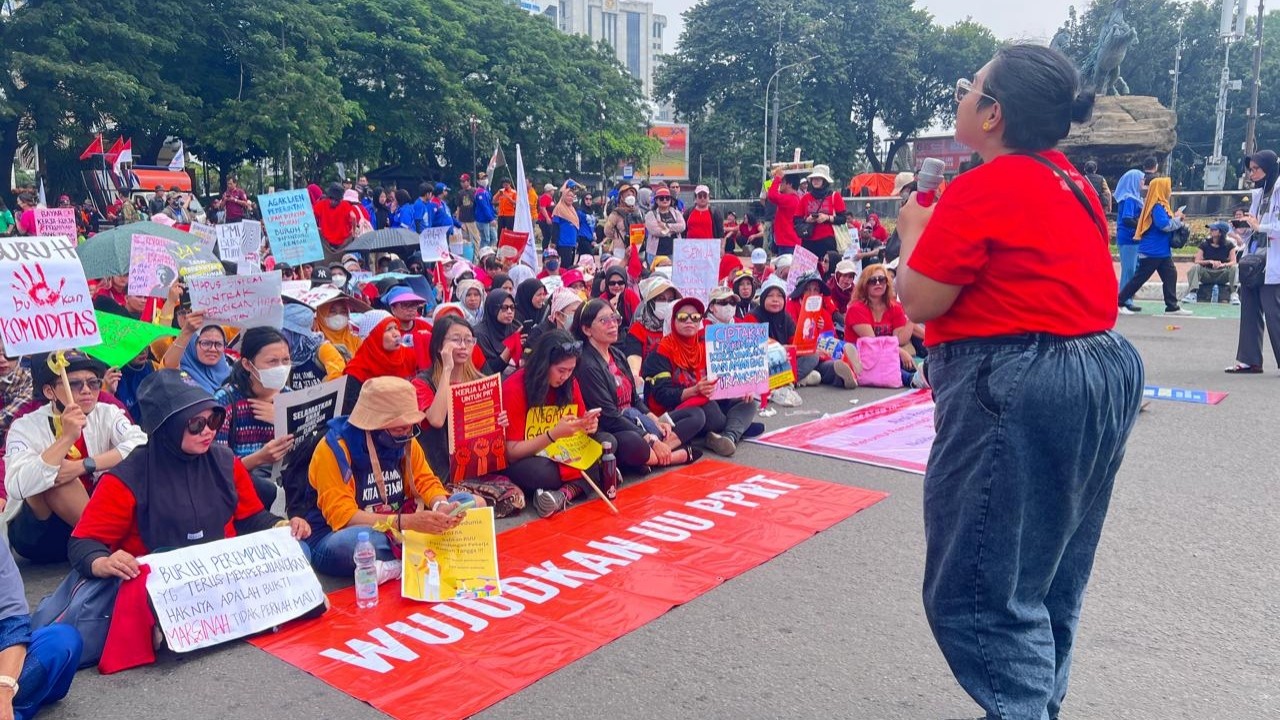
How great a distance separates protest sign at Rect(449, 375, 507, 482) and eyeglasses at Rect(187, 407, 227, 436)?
1.45 metres

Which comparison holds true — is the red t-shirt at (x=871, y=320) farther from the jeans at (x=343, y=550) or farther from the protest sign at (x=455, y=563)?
the jeans at (x=343, y=550)

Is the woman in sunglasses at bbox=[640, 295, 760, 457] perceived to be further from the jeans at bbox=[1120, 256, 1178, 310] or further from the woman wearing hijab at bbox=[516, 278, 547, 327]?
the jeans at bbox=[1120, 256, 1178, 310]

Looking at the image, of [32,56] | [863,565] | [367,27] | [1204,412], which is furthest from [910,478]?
[367,27]

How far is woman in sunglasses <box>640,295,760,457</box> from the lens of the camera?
691 centimetres

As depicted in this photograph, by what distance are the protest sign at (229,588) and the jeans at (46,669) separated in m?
0.34

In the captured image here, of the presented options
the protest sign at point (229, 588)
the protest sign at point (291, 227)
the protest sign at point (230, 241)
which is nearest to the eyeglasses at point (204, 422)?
the protest sign at point (229, 588)

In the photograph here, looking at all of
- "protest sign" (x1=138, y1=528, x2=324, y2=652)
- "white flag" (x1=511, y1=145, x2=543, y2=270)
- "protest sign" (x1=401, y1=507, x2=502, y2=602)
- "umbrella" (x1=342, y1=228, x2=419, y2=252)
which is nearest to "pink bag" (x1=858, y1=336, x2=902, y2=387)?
"white flag" (x1=511, y1=145, x2=543, y2=270)

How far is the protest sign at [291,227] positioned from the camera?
9.50 meters

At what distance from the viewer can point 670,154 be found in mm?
53156

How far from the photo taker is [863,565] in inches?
182

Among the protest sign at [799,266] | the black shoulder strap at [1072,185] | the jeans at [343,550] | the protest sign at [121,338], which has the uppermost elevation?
the black shoulder strap at [1072,185]

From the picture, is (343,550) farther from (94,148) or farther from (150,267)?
(94,148)

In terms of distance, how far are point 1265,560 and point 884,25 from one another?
4996 centimetres

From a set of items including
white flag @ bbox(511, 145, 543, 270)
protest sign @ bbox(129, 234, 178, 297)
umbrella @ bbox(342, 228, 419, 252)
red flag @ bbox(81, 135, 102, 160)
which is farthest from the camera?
red flag @ bbox(81, 135, 102, 160)
